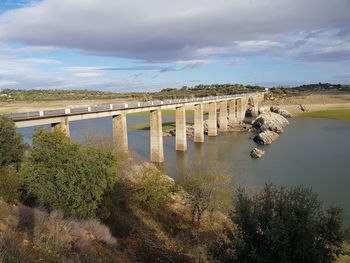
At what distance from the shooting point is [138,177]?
21.2 metres

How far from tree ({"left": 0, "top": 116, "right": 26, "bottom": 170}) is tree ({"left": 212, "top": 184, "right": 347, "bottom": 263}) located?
496 inches

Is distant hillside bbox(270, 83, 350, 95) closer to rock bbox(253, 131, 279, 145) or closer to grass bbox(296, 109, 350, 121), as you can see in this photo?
grass bbox(296, 109, 350, 121)

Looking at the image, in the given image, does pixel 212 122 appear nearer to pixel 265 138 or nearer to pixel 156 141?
pixel 265 138

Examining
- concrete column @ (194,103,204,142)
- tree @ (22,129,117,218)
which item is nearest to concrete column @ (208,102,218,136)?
concrete column @ (194,103,204,142)

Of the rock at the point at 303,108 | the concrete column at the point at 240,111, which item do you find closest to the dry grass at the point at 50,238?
the concrete column at the point at 240,111

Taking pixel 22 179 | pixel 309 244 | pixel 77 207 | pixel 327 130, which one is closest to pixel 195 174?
pixel 77 207

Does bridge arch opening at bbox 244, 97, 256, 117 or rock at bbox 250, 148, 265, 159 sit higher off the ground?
bridge arch opening at bbox 244, 97, 256, 117

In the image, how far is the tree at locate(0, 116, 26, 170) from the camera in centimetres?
1631

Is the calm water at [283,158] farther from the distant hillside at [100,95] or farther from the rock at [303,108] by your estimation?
the distant hillside at [100,95]

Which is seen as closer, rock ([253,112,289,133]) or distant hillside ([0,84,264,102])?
rock ([253,112,289,133])

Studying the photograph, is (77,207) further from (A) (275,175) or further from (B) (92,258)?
(A) (275,175)

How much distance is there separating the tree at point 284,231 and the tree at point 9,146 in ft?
41.3

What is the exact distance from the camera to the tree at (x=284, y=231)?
28.0 feet

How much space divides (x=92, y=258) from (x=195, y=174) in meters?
12.5
